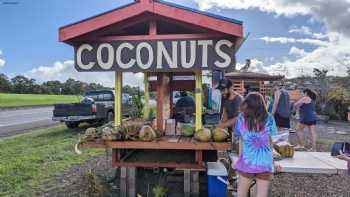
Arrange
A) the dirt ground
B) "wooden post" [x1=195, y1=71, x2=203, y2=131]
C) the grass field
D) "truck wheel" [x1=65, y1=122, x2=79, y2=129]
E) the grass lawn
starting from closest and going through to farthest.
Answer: "wooden post" [x1=195, y1=71, x2=203, y2=131], the dirt ground, the grass lawn, "truck wheel" [x1=65, y1=122, x2=79, y2=129], the grass field

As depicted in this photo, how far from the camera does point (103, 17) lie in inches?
202

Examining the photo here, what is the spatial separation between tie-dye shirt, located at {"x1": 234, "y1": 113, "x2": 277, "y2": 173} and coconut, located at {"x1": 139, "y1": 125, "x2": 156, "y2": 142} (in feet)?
4.95

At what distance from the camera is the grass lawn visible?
20.0 feet

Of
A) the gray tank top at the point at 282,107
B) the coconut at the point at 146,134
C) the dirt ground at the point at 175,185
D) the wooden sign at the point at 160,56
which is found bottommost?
the dirt ground at the point at 175,185

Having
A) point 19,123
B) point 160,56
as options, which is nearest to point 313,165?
point 160,56

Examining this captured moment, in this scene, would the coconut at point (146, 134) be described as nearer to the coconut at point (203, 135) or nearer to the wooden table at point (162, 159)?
the wooden table at point (162, 159)

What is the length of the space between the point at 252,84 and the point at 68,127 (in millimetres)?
11061

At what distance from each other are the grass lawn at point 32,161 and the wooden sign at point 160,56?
2.39 m

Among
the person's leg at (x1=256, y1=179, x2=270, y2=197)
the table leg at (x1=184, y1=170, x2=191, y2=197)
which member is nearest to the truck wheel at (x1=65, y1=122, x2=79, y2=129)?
the table leg at (x1=184, y1=170, x2=191, y2=197)

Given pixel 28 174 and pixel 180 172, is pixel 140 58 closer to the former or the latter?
pixel 180 172

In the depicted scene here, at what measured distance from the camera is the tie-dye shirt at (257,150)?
379 centimetres

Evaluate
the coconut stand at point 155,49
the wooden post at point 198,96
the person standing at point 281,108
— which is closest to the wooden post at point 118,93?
the coconut stand at point 155,49

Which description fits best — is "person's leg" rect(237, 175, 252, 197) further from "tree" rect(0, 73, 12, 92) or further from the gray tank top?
"tree" rect(0, 73, 12, 92)

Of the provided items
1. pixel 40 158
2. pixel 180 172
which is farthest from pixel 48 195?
pixel 40 158
